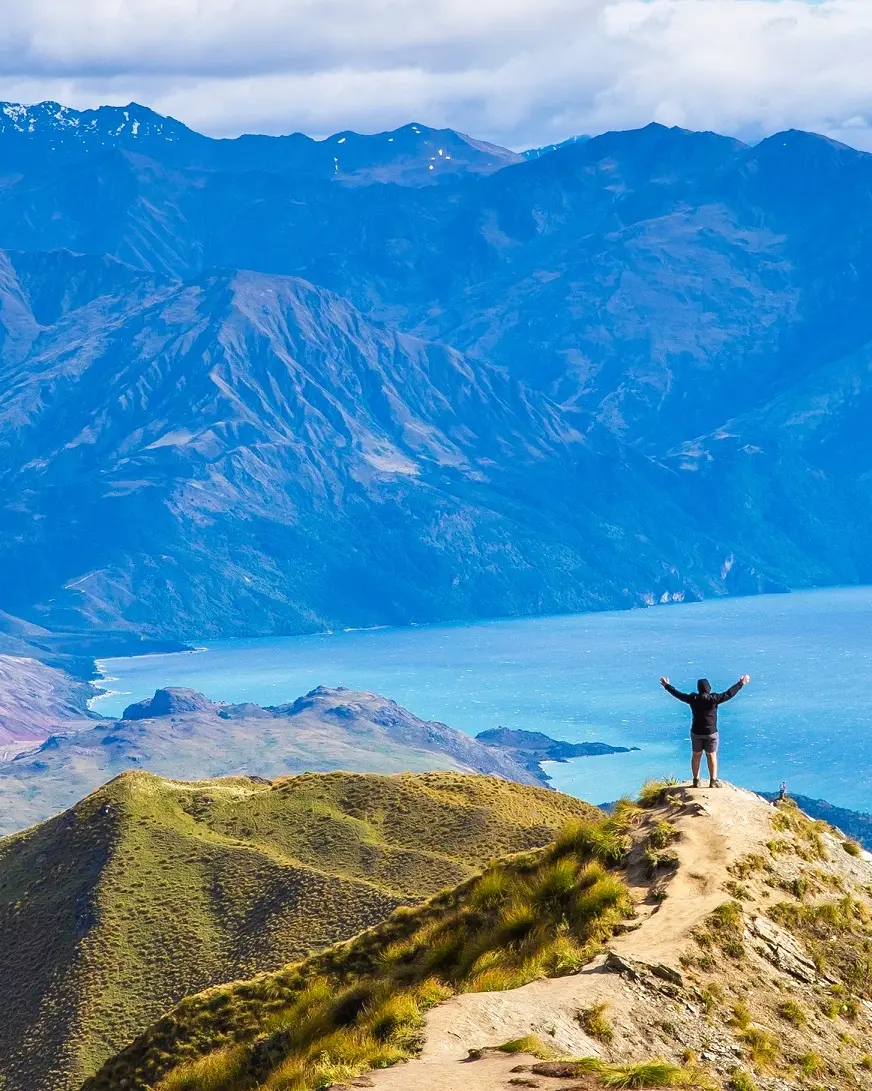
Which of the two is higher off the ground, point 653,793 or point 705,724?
point 705,724

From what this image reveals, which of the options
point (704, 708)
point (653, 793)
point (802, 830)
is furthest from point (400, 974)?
point (802, 830)

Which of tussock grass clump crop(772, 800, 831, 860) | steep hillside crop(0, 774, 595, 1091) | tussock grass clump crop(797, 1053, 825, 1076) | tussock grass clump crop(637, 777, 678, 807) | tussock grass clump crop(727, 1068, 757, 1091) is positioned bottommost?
tussock grass clump crop(727, 1068, 757, 1091)

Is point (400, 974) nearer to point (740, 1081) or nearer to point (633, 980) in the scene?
point (633, 980)

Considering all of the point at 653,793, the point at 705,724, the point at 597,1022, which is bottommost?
the point at 597,1022

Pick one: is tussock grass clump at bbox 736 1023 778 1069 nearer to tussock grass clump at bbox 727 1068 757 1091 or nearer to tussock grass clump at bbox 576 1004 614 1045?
tussock grass clump at bbox 727 1068 757 1091

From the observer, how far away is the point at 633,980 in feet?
93.8

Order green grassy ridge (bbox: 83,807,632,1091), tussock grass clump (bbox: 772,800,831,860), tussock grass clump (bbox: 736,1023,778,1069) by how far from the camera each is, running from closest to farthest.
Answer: tussock grass clump (bbox: 736,1023,778,1069) < green grassy ridge (bbox: 83,807,632,1091) < tussock grass clump (bbox: 772,800,831,860)

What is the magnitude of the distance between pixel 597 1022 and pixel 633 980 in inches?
70.3

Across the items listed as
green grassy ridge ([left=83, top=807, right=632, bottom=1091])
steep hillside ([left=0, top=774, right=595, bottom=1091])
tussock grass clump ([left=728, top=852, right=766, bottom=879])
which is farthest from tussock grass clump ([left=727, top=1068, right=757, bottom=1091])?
steep hillside ([left=0, top=774, right=595, bottom=1091])

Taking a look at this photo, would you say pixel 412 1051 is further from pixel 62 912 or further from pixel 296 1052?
pixel 62 912

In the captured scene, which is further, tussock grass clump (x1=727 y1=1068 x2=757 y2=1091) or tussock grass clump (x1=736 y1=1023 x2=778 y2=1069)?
tussock grass clump (x1=736 y1=1023 x2=778 y2=1069)

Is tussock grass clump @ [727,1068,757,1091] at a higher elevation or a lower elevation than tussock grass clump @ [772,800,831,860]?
lower

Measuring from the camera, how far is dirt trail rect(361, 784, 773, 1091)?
81.6 feet

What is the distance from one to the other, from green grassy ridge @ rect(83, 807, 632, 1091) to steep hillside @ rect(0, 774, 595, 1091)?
69.1 feet
